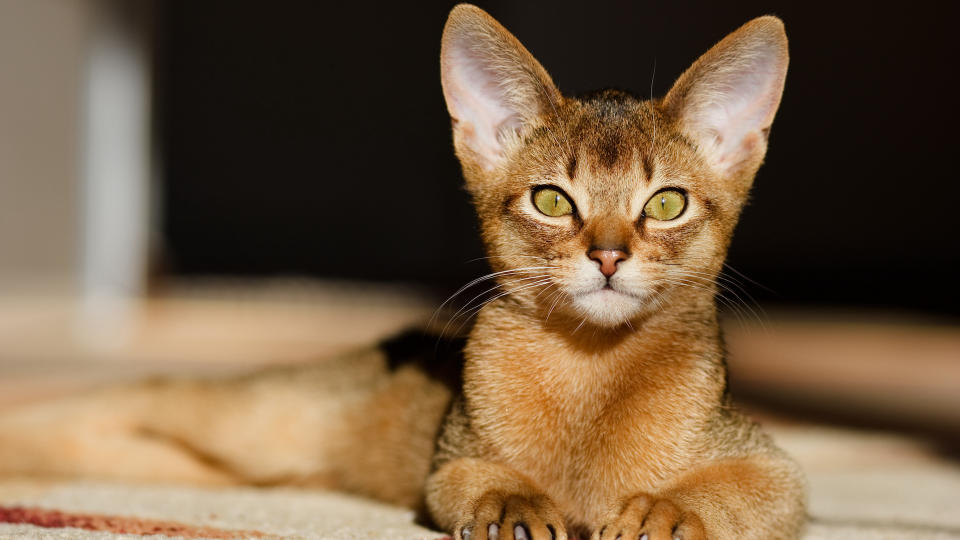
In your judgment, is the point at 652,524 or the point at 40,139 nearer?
the point at 652,524

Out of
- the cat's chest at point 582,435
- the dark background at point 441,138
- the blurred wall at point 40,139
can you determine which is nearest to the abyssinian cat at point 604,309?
the cat's chest at point 582,435

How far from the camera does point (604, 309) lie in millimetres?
1501

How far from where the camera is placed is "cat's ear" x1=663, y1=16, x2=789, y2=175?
167 cm

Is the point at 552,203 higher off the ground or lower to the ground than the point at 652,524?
higher

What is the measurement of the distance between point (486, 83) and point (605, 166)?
12.8 inches

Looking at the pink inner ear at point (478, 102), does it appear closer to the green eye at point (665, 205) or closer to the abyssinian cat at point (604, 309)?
the abyssinian cat at point (604, 309)

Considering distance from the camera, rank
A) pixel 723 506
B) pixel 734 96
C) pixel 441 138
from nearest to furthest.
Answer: pixel 723 506
pixel 734 96
pixel 441 138

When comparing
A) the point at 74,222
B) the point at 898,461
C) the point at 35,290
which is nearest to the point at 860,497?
the point at 898,461

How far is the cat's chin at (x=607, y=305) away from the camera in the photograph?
1.49 meters

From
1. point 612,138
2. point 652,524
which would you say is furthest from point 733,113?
point 652,524

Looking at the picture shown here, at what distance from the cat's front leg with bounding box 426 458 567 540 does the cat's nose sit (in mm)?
351

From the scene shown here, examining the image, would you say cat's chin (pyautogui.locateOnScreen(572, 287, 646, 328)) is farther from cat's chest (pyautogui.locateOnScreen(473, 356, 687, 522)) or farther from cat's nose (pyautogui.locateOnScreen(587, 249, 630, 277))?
cat's chest (pyautogui.locateOnScreen(473, 356, 687, 522))

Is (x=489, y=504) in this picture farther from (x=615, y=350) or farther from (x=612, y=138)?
(x=612, y=138)

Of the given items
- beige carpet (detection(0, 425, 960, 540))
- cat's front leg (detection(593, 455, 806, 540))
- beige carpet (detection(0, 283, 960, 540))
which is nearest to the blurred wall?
beige carpet (detection(0, 283, 960, 540))
